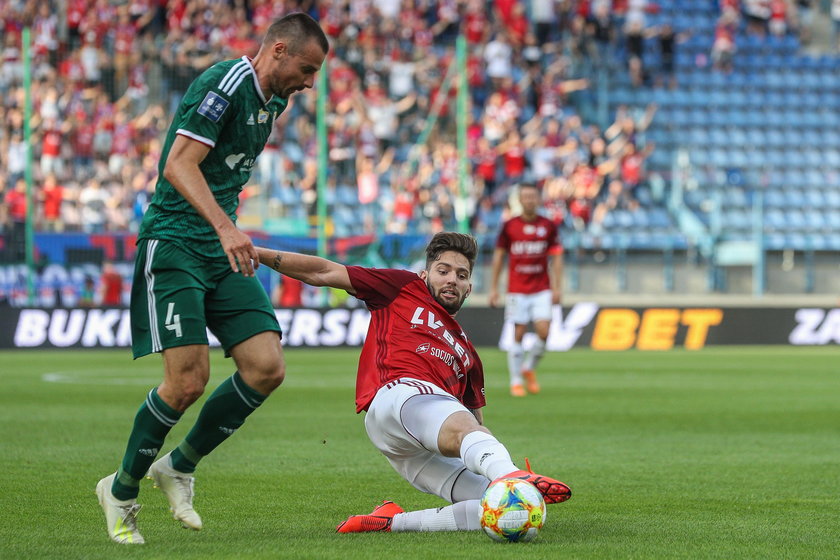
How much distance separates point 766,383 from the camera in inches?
612

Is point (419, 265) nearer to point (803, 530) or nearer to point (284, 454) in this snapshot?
Answer: point (284, 454)

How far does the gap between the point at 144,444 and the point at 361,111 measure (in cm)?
1842

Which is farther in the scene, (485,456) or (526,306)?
(526,306)

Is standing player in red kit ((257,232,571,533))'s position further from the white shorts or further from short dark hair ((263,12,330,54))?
short dark hair ((263,12,330,54))

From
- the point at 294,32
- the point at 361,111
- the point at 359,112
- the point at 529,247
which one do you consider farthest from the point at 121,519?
the point at 361,111

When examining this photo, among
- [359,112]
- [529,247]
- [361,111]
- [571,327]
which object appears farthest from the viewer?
[361,111]

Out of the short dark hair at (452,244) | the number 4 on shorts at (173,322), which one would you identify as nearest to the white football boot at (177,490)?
the number 4 on shorts at (173,322)

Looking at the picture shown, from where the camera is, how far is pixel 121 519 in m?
5.37

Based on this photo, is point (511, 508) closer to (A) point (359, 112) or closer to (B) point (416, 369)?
(B) point (416, 369)

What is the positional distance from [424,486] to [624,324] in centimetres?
1667

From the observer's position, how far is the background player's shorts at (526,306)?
14.6 meters

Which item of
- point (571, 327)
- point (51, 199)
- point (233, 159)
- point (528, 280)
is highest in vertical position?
point (233, 159)

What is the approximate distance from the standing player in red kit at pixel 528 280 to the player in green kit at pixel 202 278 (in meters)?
8.78

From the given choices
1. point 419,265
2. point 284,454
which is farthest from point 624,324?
point 284,454
